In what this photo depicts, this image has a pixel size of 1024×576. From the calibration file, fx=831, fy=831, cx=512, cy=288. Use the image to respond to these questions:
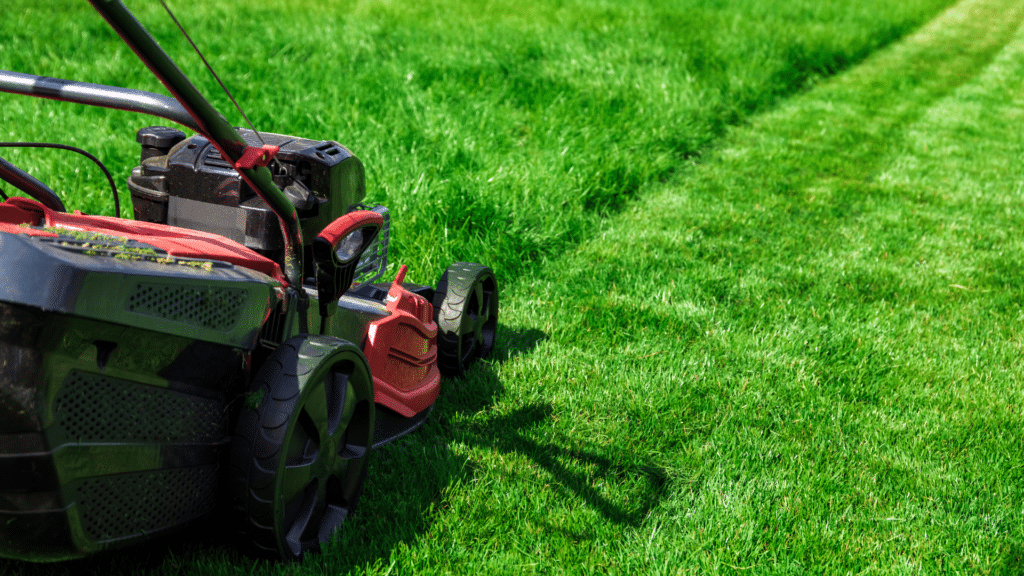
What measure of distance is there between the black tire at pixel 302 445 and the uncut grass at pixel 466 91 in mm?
1590

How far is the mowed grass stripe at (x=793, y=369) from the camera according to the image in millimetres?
2104

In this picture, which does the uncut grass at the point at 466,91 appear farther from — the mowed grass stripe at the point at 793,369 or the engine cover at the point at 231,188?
the engine cover at the point at 231,188

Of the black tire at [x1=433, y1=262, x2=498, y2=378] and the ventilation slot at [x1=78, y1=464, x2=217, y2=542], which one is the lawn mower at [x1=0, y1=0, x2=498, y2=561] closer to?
the ventilation slot at [x1=78, y1=464, x2=217, y2=542]

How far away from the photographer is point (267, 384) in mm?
1657

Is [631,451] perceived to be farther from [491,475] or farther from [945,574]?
[945,574]

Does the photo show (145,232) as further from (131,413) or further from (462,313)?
(462,313)

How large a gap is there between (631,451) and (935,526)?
2.64ft

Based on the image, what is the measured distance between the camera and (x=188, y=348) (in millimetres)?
1533

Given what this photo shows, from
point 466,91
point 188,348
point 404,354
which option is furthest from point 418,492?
point 466,91

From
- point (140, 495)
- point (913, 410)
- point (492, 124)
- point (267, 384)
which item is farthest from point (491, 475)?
point (492, 124)

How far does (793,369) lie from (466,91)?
3.57 meters

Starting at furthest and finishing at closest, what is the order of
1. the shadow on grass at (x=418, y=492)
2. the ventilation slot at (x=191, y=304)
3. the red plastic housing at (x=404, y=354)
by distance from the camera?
1. the red plastic housing at (x=404, y=354)
2. the shadow on grass at (x=418, y=492)
3. the ventilation slot at (x=191, y=304)

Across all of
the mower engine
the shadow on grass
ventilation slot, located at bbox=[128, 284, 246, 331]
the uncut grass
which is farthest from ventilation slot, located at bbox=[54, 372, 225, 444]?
the uncut grass

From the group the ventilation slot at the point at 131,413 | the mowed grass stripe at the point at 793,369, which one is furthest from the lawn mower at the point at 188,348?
the mowed grass stripe at the point at 793,369
